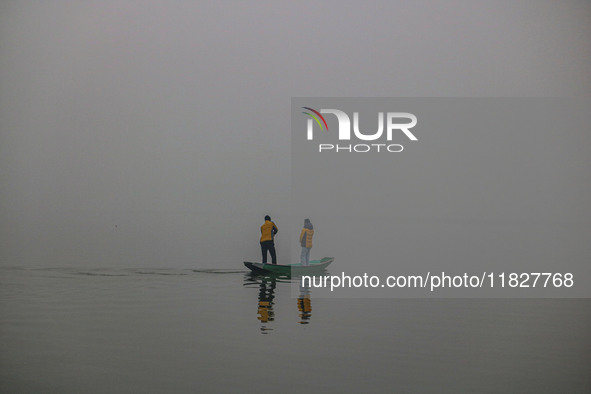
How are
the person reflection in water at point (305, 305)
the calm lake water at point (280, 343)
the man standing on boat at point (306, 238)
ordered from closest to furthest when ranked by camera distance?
the calm lake water at point (280, 343) → the person reflection in water at point (305, 305) → the man standing on boat at point (306, 238)

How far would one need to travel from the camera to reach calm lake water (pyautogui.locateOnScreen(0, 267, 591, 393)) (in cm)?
933

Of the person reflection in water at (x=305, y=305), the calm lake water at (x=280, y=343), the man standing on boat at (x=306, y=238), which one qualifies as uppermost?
the man standing on boat at (x=306, y=238)

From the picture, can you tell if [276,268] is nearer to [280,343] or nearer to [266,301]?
[266,301]

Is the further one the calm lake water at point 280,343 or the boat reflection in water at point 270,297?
the boat reflection in water at point 270,297

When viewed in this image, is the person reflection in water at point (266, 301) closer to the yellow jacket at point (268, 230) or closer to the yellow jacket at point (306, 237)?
the yellow jacket at point (306, 237)

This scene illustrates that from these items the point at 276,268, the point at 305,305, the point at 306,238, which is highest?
the point at 306,238

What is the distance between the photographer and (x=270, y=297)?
61.3 feet

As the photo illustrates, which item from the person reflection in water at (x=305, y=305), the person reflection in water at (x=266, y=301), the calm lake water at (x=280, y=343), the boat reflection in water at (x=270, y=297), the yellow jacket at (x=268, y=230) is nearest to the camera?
the calm lake water at (x=280, y=343)

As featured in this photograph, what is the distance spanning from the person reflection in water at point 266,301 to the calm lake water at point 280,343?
2.6 inches

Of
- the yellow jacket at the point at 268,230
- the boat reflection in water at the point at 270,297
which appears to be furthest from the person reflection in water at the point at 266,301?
the yellow jacket at the point at 268,230

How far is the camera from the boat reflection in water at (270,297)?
577 inches

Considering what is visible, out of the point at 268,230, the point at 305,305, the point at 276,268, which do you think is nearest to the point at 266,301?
the point at 305,305

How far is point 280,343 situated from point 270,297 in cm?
694

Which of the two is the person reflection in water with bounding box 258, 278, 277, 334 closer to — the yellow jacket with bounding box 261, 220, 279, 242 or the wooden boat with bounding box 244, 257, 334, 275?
the wooden boat with bounding box 244, 257, 334, 275
